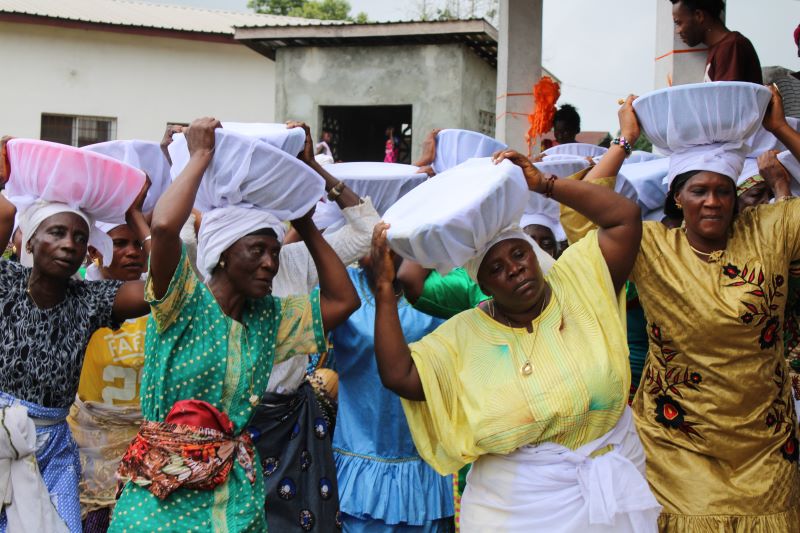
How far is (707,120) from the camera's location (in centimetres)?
361

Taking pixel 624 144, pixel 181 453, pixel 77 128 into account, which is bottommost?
pixel 181 453

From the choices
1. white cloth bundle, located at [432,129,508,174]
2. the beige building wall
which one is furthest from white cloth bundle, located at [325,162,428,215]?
the beige building wall

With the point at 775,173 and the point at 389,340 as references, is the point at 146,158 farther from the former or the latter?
the point at 775,173

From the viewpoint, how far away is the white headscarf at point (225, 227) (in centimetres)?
335

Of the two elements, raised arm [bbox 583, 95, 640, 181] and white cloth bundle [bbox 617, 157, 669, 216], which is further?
white cloth bundle [bbox 617, 157, 669, 216]

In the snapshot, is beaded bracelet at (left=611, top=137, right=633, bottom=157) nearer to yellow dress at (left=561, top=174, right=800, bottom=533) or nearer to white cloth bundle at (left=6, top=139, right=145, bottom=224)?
yellow dress at (left=561, top=174, right=800, bottom=533)

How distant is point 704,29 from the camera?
4.99 metres

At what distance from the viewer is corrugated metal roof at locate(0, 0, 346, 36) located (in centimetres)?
2117

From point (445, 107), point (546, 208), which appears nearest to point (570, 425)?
point (546, 208)

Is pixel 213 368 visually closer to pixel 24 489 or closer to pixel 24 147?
pixel 24 489

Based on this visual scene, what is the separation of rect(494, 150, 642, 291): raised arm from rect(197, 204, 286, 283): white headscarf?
1014 mm

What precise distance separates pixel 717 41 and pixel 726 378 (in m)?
2.19

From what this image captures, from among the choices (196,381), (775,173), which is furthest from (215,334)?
(775,173)

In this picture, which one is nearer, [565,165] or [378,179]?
[565,165]
